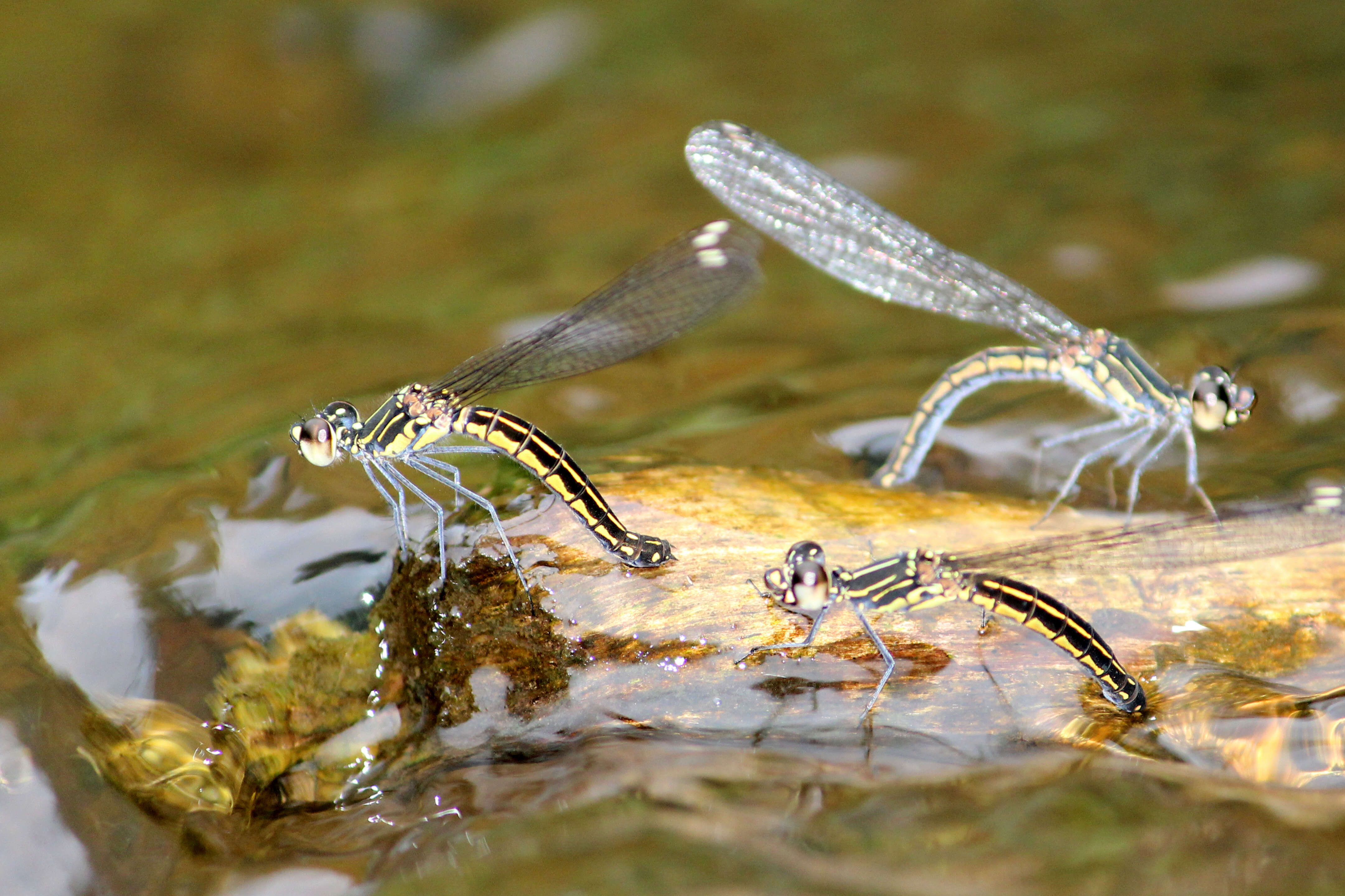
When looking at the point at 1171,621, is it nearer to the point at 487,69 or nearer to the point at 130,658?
the point at 130,658

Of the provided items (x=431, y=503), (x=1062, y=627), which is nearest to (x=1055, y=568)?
(x=1062, y=627)

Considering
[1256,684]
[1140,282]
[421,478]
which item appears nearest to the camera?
[1256,684]

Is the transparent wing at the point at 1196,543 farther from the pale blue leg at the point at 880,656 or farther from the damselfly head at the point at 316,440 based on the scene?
the damselfly head at the point at 316,440

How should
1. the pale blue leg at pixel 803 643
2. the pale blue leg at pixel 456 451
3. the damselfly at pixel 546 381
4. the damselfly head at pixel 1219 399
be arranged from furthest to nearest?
the damselfly head at pixel 1219 399
the pale blue leg at pixel 456 451
the damselfly at pixel 546 381
the pale blue leg at pixel 803 643

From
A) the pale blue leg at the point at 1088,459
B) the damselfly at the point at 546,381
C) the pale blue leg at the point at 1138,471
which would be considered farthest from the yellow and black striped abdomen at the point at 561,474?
the pale blue leg at the point at 1138,471

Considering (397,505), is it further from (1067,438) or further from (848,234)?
(1067,438)

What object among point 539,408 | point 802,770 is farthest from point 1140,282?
point 802,770
